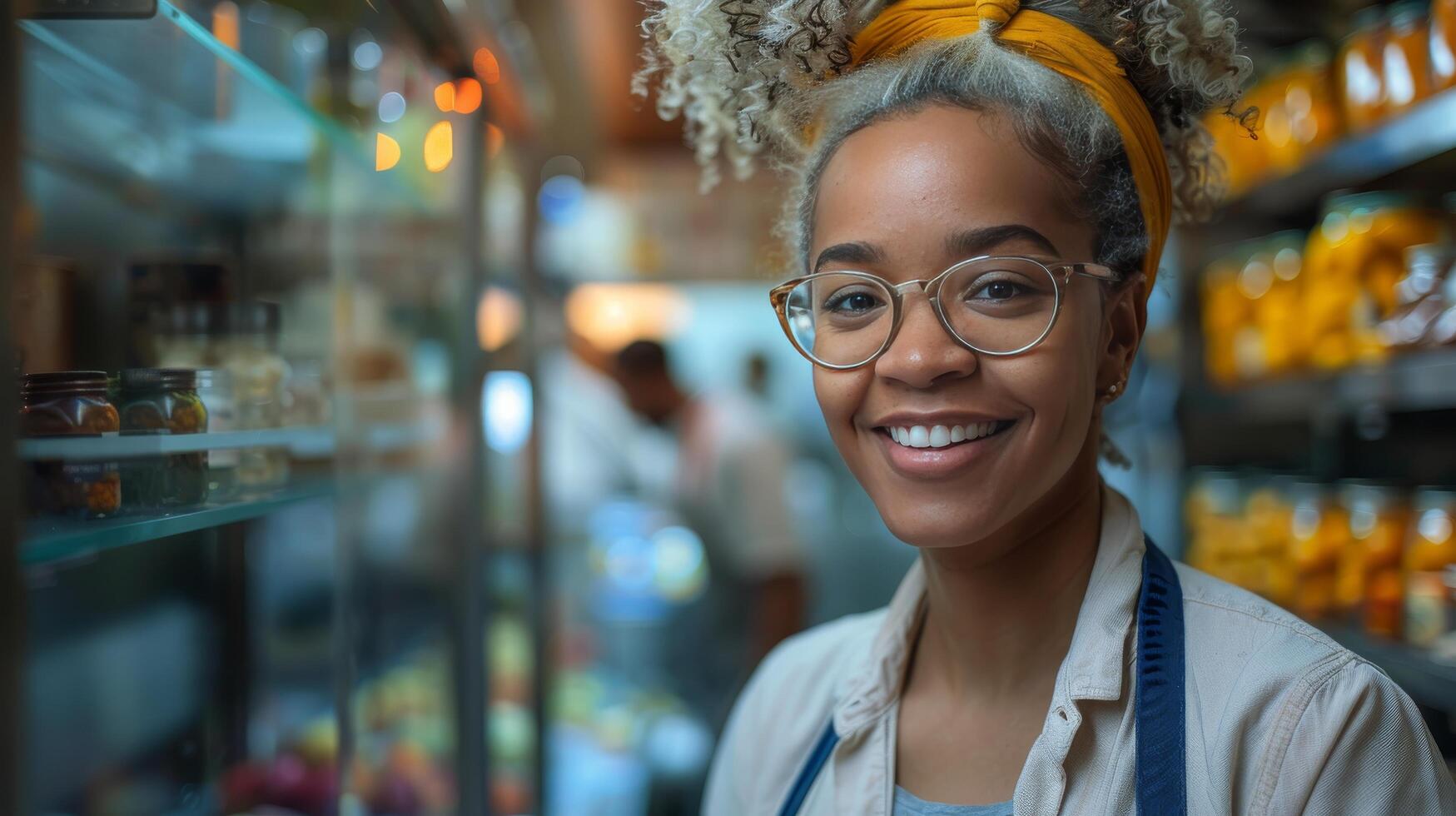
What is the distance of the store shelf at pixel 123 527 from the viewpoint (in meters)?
0.61

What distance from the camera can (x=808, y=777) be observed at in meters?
1.05

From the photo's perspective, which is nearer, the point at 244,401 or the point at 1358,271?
the point at 244,401

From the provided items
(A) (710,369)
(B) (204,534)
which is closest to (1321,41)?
(B) (204,534)

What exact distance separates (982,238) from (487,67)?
101 cm

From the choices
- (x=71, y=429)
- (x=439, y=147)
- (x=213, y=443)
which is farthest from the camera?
(x=439, y=147)

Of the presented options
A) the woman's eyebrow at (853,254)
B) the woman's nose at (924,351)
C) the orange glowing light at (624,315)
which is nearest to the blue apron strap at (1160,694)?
the woman's nose at (924,351)

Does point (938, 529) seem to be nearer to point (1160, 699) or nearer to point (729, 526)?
point (1160, 699)

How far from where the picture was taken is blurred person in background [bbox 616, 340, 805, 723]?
347 cm

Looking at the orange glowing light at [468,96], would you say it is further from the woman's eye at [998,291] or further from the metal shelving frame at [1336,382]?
the metal shelving frame at [1336,382]

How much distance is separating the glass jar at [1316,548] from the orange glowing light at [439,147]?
158cm

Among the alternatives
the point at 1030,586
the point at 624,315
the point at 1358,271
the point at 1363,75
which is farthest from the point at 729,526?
the point at 1030,586

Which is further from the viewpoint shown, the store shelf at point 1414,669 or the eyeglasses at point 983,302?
the store shelf at point 1414,669

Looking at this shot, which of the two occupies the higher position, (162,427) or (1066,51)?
(1066,51)

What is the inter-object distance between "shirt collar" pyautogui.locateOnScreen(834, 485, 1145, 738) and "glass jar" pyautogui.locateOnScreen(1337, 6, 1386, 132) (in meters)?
1.05
